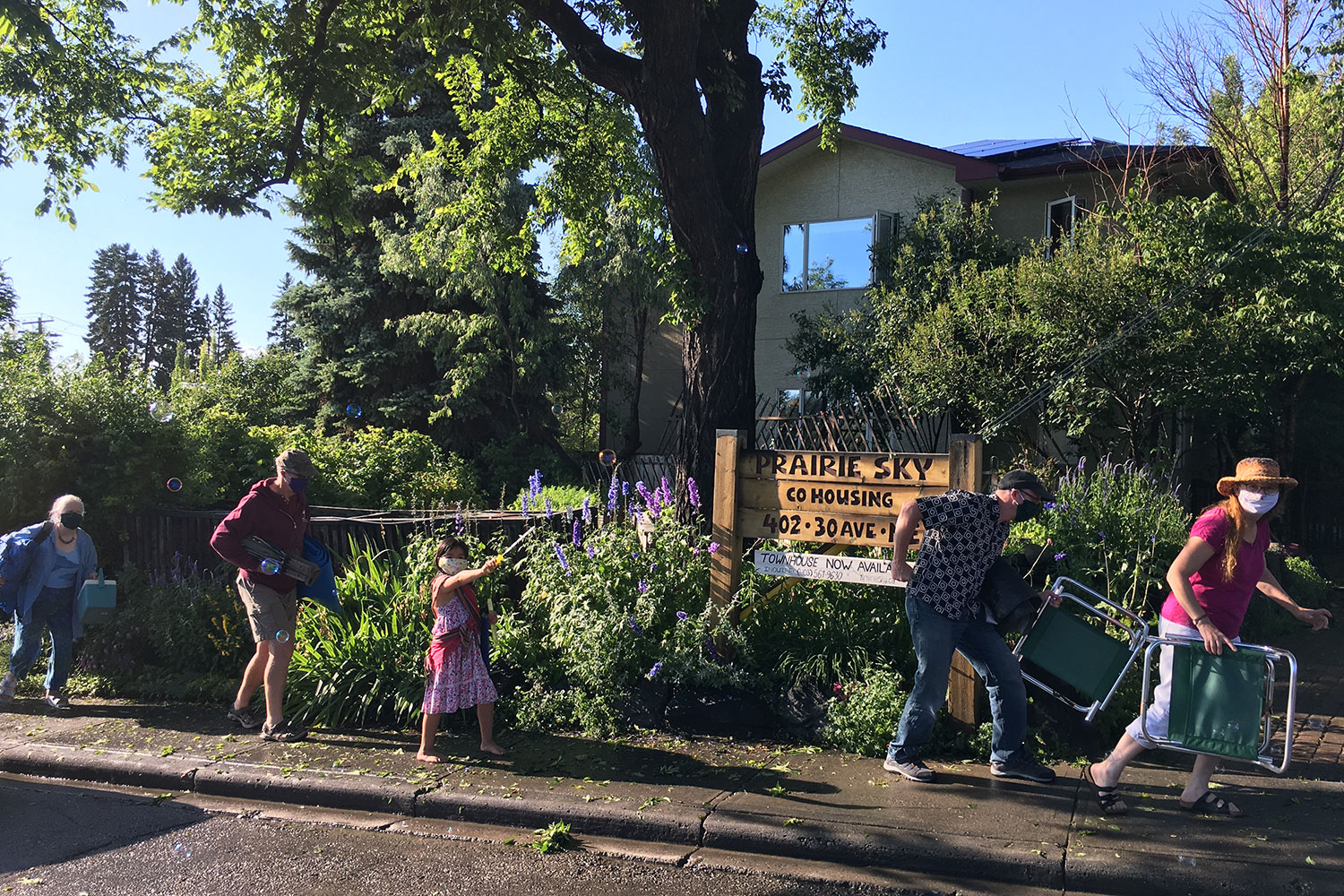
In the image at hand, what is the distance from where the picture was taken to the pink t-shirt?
15.5 feet

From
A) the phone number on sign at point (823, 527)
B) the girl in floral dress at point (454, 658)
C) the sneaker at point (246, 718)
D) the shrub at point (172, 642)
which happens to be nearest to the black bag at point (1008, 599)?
the phone number on sign at point (823, 527)

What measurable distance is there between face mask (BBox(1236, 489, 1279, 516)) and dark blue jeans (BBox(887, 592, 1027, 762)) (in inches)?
55.6

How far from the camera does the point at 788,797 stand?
5.27m

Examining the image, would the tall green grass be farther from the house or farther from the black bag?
the house

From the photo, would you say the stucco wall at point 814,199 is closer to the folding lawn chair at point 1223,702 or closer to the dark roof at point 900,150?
the dark roof at point 900,150

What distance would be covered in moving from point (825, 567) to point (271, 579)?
3.75 m

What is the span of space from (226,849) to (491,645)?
228cm

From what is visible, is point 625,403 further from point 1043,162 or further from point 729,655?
point 729,655

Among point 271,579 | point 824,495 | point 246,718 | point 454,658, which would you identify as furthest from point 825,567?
point 246,718

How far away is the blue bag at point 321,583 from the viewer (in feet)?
22.7

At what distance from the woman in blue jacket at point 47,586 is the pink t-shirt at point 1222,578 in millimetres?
7677

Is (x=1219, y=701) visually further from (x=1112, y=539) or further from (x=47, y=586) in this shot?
(x=47, y=586)

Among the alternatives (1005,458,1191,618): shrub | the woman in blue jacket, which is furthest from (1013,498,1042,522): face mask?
the woman in blue jacket

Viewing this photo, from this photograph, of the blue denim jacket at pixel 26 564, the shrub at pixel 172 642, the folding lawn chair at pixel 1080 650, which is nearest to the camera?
the folding lawn chair at pixel 1080 650
